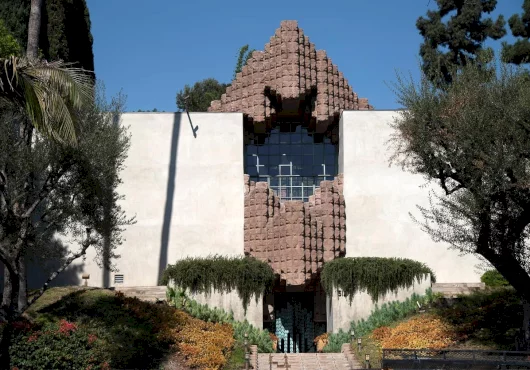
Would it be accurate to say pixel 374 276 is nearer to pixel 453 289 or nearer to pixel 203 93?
pixel 453 289

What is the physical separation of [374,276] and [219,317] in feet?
15.2

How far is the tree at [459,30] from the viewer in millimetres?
35594

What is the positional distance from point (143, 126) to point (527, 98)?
1418 centimetres

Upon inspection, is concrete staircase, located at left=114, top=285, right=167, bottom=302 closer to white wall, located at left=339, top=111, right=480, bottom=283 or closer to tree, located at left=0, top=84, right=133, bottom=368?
tree, located at left=0, top=84, right=133, bottom=368

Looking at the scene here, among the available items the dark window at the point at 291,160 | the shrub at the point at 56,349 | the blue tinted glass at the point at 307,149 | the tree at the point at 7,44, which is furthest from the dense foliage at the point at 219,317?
the tree at the point at 7,44

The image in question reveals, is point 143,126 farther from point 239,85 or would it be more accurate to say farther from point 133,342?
point 133,342

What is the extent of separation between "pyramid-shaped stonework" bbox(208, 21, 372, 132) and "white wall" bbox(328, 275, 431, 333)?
257 inches

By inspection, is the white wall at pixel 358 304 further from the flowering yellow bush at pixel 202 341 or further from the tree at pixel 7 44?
the tree at pixel 7 44

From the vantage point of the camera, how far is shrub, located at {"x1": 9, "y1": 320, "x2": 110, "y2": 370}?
53.7 feet

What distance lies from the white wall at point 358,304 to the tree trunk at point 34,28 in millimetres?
10806

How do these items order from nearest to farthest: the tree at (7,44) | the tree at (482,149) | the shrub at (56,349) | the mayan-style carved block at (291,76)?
1. the tree at (482,149)
2. the shrub at (56,349)
3. the tree at (7,44)
4. the mayan-style carved block at (291,76)

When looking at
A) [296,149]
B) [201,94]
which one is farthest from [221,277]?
[201,94]

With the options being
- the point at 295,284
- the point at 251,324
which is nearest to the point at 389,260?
the point at 295,284

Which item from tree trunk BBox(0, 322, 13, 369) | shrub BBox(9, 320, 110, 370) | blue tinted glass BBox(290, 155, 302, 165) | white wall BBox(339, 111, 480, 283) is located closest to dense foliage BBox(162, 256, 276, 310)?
white wall BBox(339, 111, 480, 283)
